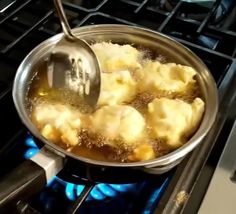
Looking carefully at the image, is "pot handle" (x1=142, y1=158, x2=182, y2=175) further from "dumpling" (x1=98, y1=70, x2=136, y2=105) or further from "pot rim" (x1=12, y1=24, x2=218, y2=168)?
"dumpling" (x1=98, y1=70, x2=136, y2=105)

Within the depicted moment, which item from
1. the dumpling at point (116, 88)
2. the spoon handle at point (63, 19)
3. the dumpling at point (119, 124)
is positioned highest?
the spoon handle at point (63, 19)

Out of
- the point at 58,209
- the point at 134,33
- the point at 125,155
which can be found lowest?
the point at 58,209

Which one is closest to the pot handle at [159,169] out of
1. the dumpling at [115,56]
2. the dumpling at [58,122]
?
the dumpling at [58,122]

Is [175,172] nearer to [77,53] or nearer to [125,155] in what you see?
[125,155]

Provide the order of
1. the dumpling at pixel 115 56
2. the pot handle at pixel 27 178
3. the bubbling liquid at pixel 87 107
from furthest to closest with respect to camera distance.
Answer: the dumpling at pixel 115 56, the bubbling liquid at pixel 87 107, the pot handle at pixel 27 178

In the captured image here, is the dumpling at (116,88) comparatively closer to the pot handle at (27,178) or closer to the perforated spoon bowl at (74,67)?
the perforated spoon bowl at (74,67)

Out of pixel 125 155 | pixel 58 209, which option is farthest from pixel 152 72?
pixel 58 209

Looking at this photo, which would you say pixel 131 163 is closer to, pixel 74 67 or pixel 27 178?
pixel 27 178
